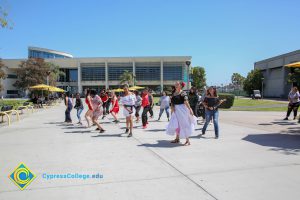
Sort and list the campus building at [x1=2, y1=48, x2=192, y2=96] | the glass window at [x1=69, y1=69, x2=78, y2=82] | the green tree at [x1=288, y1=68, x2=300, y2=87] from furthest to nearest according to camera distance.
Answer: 1. the glass window at [x1=69, y1=69, x2=78, y2=82]
2. the campus building at [x1=2, y1=48, x2=192, y2=96]
3. the green tree at [x1=288, y1=68, x2=300, y2=87]

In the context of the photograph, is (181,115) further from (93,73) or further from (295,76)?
(93,73)

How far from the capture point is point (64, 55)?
461ft

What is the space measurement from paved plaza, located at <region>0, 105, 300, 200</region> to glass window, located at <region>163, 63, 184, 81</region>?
80.0 meters

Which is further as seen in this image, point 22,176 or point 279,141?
point 279,141

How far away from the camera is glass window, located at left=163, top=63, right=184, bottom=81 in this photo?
88.4m

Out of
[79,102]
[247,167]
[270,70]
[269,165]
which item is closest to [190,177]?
[247,167]

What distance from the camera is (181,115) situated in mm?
7703

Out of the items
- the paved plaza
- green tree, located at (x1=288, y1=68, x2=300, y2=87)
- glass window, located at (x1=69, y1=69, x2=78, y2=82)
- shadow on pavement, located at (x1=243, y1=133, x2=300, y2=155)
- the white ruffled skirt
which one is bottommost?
the paved plaza

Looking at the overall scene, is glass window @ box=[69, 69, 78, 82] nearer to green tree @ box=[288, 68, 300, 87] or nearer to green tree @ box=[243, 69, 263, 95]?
green tree @ box=[243, 69, 263, 95]

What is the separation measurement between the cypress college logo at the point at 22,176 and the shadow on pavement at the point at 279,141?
18.2ft

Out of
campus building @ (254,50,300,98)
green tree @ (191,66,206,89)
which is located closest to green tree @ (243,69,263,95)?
campus building @ (254,50,300,98)

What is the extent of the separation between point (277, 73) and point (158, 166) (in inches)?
2676

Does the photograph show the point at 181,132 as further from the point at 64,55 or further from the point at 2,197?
the point at 64,55

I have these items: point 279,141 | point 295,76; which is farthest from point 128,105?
point 295,76
